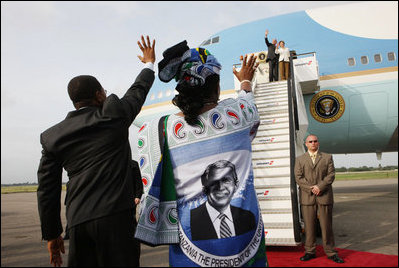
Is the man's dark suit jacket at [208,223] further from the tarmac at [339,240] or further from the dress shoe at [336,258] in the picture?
the dress shoe at [336,258]

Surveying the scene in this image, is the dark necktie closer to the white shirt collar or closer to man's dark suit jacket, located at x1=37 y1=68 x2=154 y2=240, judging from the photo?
the white shirt collar

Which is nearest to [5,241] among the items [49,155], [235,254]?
[49,155]

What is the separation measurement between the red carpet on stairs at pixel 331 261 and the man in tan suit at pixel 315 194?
0.13m

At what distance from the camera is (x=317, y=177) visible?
4.55 metres

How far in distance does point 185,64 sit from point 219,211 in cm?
78

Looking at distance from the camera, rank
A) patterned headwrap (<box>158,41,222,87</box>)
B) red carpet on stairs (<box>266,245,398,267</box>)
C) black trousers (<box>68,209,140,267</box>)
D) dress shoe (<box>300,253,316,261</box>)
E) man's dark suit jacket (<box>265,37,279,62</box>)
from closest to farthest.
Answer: patterned headwrap (<box>158,41,222,87</box>)
black trousers (<box>68,209,140,267</box>)
red carpet on stairs (<box>266,245,398,267</box>)
dress shoe (<box>300,253,316,261</box>)
man's dark suit jacket (<box>265,37,279,62</box>)

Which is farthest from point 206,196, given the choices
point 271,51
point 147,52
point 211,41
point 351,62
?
point 211,41

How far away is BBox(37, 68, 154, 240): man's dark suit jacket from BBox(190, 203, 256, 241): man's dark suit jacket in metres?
0.54

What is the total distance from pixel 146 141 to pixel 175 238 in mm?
507

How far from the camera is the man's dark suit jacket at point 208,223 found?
1.45 meters

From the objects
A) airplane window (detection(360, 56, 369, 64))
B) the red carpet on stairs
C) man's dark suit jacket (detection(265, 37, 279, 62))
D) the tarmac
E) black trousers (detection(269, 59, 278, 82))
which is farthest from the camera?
airplane window (detection(360, 56, 369, 64))

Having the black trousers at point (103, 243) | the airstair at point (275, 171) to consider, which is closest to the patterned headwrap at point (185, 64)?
the black trousers at point (103, 243)

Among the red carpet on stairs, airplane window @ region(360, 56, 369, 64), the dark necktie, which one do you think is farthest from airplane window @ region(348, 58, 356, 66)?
the dark necktie

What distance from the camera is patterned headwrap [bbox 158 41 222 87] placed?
160cm
